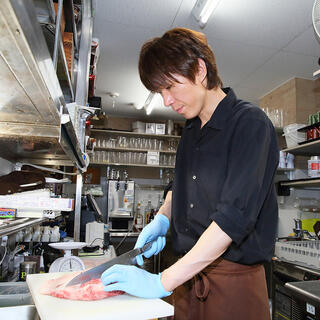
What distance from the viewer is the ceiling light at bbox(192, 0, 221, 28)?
2408mm

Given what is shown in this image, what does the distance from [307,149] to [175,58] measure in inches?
104

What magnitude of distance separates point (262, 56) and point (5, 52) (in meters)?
3.28

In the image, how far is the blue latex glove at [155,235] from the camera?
1305 millimetres

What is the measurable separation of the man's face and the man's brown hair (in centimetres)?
2

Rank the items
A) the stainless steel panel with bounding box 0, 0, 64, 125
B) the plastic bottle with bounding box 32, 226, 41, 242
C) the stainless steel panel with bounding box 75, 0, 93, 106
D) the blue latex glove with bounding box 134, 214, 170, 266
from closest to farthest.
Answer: the stainless steel panel with bounding box 0, 0, 64, 125, the blue latex glove with bounding box 134, 214, 170, 266, the plastic bottle with bounding box 32, 226, 41, 242, the stainless steel panel with bounding box 75, 0, 93, 106

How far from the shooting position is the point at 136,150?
213 inches

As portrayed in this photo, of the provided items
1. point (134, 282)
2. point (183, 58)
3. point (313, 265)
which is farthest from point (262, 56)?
point (134, 282)

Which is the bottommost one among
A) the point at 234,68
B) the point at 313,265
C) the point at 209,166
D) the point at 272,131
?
the point at 313,265

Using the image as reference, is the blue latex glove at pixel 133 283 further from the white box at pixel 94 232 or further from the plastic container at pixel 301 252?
the white box at pixel 94 232

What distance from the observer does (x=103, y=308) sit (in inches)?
35.0

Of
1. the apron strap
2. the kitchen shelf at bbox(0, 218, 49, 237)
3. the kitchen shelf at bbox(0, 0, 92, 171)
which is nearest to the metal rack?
the kitchen shelf at bbox(0, 0, 92, 171)

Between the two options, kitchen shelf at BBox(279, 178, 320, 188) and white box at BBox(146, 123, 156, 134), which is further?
white box at BBox(146, 123, 156, 134)

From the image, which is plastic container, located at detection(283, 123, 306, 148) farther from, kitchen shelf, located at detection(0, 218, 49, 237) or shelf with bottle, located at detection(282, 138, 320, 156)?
kitchen shelf, located at detection(0, 218, 49, 237)

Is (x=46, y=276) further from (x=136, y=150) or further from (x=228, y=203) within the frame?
(x=136, y=150)
